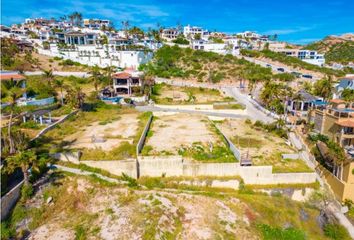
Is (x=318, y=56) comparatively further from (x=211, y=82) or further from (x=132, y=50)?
(x=132, y=50)

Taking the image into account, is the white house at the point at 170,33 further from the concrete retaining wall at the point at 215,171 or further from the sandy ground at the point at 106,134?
the concrete retaining wall at the point at 215,171

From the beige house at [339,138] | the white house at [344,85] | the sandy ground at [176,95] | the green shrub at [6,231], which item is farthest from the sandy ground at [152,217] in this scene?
the white house at [344,85]

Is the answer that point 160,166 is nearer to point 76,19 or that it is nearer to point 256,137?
point 256,137

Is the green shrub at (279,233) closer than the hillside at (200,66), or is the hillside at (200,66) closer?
the green shrub at (279,233)

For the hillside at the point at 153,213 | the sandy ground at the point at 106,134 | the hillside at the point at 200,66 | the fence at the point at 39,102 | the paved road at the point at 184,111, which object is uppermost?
the hillside at the point at 200,66

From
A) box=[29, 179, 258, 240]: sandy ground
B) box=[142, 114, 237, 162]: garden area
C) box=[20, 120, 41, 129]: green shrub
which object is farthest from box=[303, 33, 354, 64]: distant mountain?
box=[20, 120, 41, 129]: green shrub

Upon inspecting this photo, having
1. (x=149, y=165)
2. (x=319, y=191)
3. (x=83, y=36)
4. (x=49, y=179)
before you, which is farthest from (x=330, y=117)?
(x=83, y=36)
